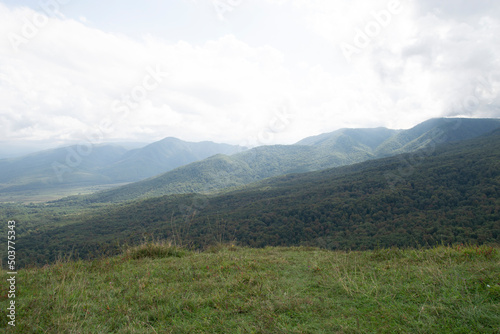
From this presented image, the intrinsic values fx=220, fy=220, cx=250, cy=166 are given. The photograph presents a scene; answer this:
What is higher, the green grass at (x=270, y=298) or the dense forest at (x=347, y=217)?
the green grass at (x=270, y=298)

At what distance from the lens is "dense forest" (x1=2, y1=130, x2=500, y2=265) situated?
38062 mm

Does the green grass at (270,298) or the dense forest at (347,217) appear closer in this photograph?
the green grass at (270,298)

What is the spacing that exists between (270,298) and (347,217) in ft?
183

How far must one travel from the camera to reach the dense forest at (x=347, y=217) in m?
38.1

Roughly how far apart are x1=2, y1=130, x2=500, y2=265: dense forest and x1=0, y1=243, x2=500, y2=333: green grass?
2026 centimetres

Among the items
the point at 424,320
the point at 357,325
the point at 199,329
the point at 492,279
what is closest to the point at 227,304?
the point at 199,329

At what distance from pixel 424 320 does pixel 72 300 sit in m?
6.07

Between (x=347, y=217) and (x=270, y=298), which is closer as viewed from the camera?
(x=270, y=298)

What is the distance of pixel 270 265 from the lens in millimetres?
6273

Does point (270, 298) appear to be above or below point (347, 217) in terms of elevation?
above

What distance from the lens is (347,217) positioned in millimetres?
53844

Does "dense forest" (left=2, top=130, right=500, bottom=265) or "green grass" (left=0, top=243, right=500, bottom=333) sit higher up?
"green grass" (left=0, top=243, right=500, bottom=333)

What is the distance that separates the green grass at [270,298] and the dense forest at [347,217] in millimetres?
20264

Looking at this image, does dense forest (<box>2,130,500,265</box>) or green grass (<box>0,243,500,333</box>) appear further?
dense forest (<box>2,130,500,265</box>)
